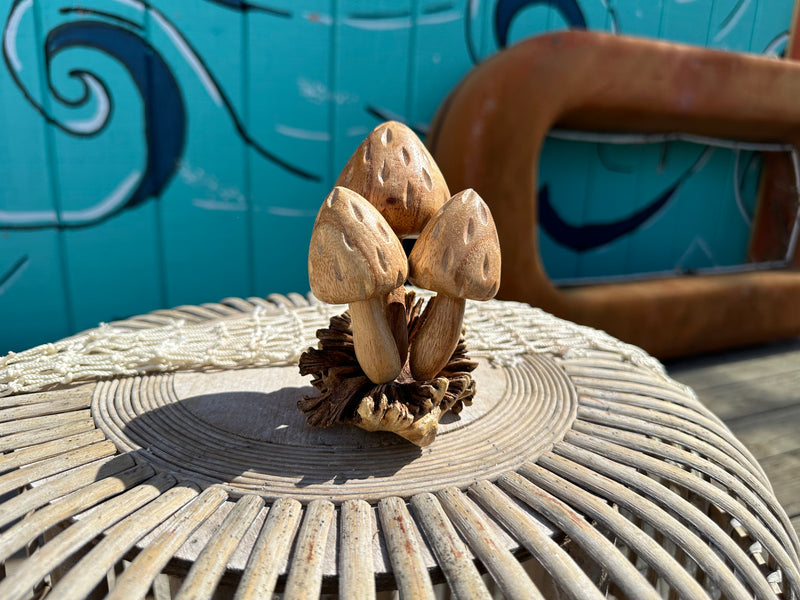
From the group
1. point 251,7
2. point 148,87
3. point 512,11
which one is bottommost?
point 148,87

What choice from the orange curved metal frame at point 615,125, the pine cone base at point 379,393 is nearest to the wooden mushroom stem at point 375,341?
the pine cone base at point 379,393

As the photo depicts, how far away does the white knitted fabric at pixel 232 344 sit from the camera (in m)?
0.66

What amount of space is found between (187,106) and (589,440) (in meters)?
1.17

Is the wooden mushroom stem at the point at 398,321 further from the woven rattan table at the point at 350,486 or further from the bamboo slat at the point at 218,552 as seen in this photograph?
the bamboo slat at the point at 218,552

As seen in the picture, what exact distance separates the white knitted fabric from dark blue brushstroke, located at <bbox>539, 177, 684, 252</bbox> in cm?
89

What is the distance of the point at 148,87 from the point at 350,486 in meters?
1.14

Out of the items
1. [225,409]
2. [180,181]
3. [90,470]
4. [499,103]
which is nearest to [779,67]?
[499,103]

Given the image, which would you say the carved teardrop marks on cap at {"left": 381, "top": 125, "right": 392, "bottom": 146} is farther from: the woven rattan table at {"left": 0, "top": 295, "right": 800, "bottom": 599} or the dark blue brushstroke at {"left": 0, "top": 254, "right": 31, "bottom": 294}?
the dark blue brushstroke at {"left": 0, "top": 254, "right": 31, "bottom": 294}

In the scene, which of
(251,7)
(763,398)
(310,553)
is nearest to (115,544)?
(310,553)

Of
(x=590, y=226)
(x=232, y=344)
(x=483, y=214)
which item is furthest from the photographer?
(x=590, y=226)

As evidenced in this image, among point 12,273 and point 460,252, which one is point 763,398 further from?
point 12,273

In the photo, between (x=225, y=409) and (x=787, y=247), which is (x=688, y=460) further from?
(x=787, y=247)

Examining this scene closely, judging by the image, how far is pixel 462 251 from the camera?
1.48ft

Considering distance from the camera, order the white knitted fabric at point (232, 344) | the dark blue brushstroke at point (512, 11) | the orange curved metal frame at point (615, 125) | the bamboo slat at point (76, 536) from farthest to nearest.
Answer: the dark blue brushstroke at point (512, 11), the orange curved metal frame at point (615, 125), the white knitted fabric at point (232, 344), the bamboo slat at point (76, 536)
